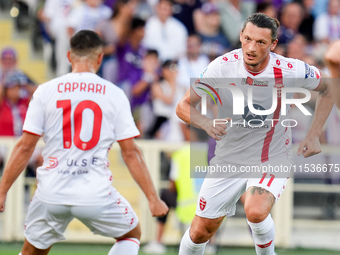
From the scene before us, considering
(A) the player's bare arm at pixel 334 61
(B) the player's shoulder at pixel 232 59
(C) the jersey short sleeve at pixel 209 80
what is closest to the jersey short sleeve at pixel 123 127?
(C) the jersey short sleeve at pixel 209 80

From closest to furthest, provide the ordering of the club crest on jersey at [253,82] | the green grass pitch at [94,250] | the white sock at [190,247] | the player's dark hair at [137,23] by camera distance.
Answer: the club crest on jersey at [253,82] < the white sock at [190,247] < the green grass pitch at [94,250] < the player's dark hair at [137,23]

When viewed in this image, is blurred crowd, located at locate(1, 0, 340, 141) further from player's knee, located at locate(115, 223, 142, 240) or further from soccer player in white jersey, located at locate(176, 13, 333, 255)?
player's knee, located at locate(115, 223, 142, 240)

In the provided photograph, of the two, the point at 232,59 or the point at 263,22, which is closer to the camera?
the point at 263,22

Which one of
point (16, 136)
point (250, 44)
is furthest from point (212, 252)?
point (250, 44)

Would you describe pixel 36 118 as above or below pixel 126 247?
above

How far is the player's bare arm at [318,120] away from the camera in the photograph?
704 centimetres

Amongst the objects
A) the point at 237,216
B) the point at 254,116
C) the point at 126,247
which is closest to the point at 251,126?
the point at 254,116

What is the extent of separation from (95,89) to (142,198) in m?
5.77

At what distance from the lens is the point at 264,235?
687 centimetres

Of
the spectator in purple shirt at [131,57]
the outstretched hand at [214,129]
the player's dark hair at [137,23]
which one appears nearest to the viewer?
the outstretched hand at [214,129]

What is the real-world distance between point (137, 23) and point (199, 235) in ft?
19.9

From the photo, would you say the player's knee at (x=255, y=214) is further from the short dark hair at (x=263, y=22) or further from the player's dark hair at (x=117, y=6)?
the player's dark hair at (x=117, y=6)

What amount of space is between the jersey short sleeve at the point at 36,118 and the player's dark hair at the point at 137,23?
6423 mm

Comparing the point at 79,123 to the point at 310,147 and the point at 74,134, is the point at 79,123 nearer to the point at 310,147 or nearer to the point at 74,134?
the point at 74,134
